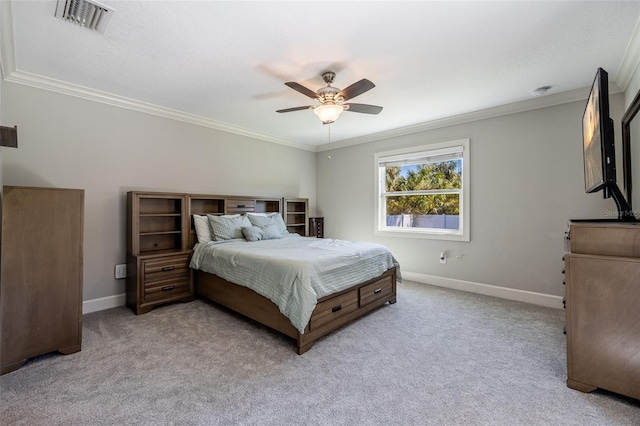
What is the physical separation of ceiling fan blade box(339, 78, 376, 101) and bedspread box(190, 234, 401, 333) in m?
1.50

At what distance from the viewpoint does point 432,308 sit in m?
3.22

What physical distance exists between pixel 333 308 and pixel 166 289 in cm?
208

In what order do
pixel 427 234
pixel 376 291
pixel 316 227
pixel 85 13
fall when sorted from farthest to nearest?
pixel 316 227
pixel 427 234
pixel 376 291
pixel 85 13

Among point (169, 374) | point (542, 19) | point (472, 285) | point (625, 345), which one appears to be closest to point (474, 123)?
point (542, 19)

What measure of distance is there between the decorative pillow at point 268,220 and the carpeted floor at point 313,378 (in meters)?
1.54

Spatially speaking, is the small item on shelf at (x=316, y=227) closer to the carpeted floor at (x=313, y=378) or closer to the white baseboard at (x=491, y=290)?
the white baseboard at (x=491, y=290)

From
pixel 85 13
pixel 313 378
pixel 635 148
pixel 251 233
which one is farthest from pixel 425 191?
pixel 85 13

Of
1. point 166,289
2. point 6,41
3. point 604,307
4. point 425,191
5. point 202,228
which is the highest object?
point 6,41

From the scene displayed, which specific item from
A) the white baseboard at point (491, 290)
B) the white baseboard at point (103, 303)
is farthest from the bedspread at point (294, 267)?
the white baseboard at point (491, 290)

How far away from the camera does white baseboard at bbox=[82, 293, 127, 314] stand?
10.1 feet

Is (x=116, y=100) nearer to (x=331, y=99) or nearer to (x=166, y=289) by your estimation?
(x=166, y=289)

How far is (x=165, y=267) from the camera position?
129 inches

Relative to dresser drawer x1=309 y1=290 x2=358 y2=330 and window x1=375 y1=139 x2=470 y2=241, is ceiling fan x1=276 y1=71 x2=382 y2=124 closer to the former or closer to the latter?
dresser drawer x1=309 y1=290 x2=358 y2=330

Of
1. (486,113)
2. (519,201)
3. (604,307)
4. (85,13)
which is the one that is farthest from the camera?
(486,113)
